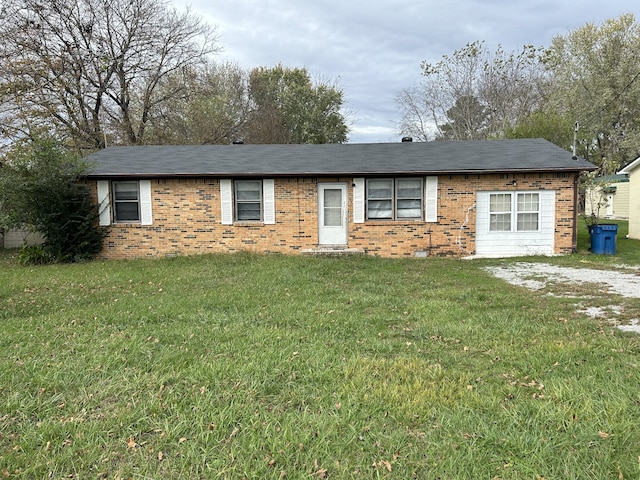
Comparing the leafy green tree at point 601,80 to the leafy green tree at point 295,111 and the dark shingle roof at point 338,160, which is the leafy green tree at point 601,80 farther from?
the dark shingle roof at point 338,160

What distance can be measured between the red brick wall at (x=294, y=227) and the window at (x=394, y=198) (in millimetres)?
275

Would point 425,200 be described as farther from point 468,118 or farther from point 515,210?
point 468,118

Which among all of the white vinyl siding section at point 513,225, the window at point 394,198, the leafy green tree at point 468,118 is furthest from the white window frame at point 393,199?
the leafy green tree at point 468,118

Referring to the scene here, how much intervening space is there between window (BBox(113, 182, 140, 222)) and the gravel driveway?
9.84 meters

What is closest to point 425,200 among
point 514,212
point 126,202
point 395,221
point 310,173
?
point 395,221

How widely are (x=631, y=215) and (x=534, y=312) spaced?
42.4 ft

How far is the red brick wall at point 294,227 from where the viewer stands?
11242 millimetres

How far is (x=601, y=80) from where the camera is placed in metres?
25.3

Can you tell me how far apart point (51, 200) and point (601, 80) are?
30.3m

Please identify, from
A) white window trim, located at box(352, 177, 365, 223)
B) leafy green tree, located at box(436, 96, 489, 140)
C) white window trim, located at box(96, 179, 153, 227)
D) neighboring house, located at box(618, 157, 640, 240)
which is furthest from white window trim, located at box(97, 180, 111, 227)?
leafy green tree, located at box(436, 96, 489, 140)

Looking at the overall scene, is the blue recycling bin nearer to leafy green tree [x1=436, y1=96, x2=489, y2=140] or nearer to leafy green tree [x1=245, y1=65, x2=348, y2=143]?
leafy green tree [x1=436, y1=96, x2=489, y2=140]

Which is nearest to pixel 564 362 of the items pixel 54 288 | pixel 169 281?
pixel 169 281

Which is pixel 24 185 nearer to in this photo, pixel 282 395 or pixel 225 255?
pixel 225 255

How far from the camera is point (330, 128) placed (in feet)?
96.5
